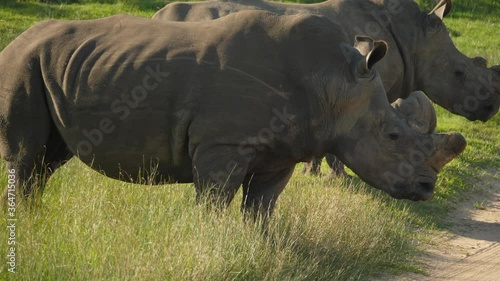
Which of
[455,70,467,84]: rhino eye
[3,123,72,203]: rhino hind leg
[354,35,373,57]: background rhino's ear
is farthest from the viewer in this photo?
[455,70,467,84]: rhino eye

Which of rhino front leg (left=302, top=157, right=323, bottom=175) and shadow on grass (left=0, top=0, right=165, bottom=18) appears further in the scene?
shadow on grass (left=0, top=0, right=165, bottom=18)

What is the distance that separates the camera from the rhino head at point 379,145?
7324 mm

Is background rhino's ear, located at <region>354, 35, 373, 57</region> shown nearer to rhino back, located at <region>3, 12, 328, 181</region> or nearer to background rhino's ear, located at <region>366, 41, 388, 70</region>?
background rhino's ear, located at <region>366, 41, 388, 70</region>

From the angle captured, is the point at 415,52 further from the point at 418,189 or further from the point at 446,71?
the point at 418,189

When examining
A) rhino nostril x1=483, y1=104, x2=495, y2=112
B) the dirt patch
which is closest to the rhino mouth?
the dirt patch

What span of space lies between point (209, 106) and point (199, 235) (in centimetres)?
100

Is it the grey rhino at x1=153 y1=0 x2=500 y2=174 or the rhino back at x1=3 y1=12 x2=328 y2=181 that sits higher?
the rhino back at x1=3 y1=12 x2=328 y2=181

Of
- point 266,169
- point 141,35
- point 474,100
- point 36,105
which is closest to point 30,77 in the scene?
point 36,105

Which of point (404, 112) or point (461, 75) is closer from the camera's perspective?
point (404, 112)

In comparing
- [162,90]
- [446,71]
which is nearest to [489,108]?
[446,71]

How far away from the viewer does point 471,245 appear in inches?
376

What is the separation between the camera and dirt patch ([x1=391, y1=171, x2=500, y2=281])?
27.2 feet

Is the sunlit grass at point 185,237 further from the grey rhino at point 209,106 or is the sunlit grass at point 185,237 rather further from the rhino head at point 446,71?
the rhino head at point 446,71

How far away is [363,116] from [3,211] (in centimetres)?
259
